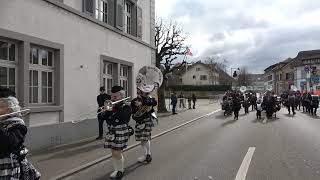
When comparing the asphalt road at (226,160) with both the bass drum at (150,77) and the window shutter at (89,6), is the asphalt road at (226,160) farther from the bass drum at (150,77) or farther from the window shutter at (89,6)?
the window shutter at (89,6)

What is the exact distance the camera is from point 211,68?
370 feet

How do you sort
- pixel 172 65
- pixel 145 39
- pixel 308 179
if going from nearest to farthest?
pixel 308 179, pixel 145 39, pixel 172 65

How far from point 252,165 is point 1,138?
6.99 meters

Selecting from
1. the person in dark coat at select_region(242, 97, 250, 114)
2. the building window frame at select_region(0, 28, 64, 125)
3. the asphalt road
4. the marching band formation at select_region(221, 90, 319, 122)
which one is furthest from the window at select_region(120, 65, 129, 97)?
the person in dark coat at select_region(242, 97, 250, 114)

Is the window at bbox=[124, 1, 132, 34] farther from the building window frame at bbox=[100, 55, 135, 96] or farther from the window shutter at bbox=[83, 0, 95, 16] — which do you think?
the window shutter at bbox=[83, 0, 95, 16]

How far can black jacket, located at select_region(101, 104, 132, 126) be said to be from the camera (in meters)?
8.93

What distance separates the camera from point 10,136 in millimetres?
4969

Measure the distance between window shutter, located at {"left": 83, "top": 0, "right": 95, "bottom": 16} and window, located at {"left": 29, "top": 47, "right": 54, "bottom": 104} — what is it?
295cm

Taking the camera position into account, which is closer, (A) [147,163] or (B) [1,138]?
(B) [1,138]

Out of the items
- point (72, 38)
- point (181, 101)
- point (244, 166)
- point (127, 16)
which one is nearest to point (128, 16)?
point (127, 16)

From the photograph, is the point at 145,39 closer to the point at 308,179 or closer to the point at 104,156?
the point at 104,156

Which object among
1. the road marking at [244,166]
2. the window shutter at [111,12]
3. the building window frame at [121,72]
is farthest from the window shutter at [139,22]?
the road marking at [244,166]

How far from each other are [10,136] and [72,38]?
11.3 m

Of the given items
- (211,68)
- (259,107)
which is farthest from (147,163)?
(211,68)
